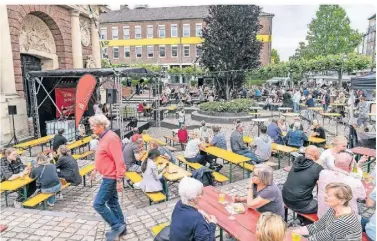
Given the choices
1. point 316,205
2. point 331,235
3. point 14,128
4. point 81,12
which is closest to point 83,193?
point 316,205

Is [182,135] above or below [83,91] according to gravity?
below

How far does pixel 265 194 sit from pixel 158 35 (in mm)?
44671

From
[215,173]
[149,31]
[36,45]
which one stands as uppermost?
[149,31]

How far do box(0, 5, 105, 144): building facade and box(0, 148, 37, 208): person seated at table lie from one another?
5.74 meters

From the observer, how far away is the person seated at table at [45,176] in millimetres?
5699

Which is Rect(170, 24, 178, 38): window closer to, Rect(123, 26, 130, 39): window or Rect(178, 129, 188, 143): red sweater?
Rect(123, 26, 130, 39): window

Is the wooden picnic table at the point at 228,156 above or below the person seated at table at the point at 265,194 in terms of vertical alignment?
below

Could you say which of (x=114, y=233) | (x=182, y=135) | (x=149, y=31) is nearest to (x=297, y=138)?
(x=182, y=135)

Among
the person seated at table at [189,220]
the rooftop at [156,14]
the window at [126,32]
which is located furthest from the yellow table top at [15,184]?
the window at [126,32]

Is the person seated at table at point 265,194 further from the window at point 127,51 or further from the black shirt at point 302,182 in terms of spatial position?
the window at point 127,51

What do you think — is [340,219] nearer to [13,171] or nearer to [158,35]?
[13,171]

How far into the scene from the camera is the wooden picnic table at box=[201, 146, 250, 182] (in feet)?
21.8

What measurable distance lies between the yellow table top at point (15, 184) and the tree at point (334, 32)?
3896 cm

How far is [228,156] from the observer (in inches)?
275
